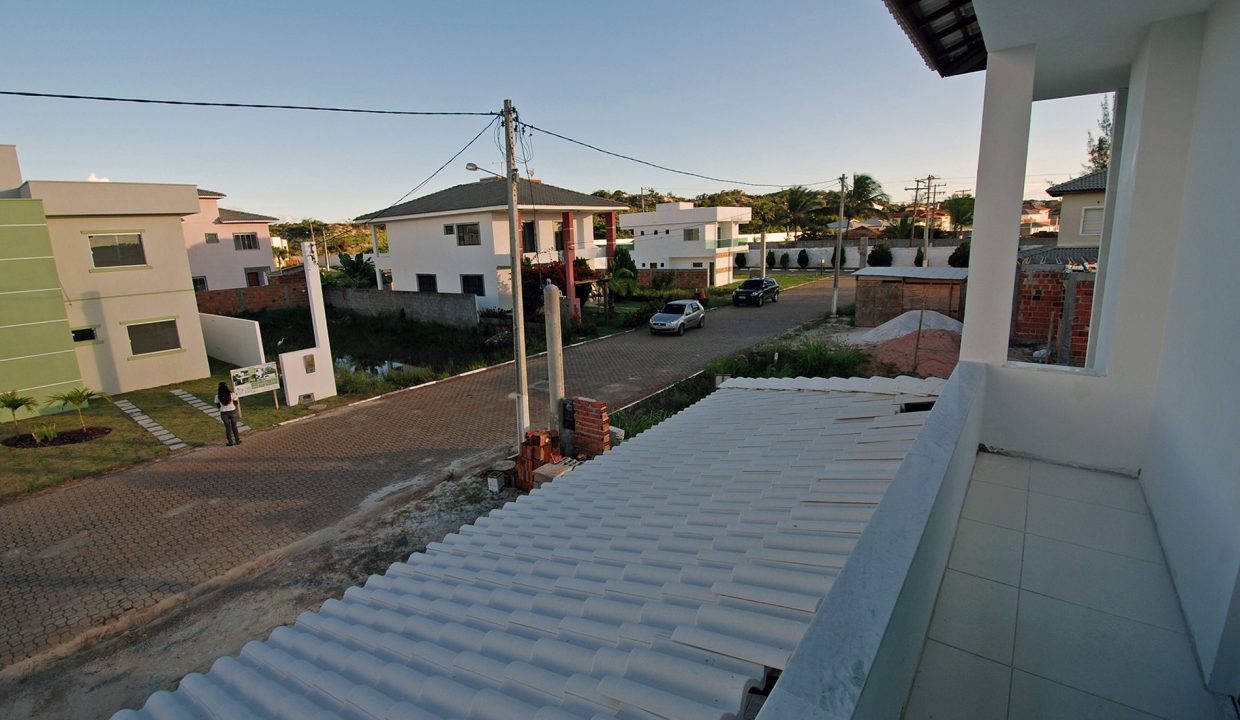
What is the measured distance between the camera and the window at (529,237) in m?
26.0

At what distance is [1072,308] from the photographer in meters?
12.1

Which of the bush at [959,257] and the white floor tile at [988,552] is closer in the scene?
the white floor tile at [988,552]

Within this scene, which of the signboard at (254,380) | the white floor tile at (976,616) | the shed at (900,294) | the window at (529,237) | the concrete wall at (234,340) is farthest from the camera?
the window at (529,237)

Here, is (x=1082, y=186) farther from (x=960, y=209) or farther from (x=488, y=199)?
(x=960, y=209)

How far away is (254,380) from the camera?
1359 cm

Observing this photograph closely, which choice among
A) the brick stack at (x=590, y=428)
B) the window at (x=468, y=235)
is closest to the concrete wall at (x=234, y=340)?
the window at (x=468, y=235)

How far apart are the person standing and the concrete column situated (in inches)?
508

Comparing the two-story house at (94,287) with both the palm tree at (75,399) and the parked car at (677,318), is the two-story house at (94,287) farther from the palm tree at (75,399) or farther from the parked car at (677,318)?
the parked car at (677,318)

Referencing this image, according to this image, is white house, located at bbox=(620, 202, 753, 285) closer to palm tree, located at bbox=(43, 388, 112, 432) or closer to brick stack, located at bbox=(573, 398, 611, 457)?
brick stack, located at bbox=(573, 398, 611, 457)

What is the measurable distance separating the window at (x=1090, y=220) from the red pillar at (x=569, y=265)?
64.9 feet

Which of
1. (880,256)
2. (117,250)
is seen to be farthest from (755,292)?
(117,250)

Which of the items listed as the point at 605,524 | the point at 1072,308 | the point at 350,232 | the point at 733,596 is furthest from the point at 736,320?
the point at 350,232

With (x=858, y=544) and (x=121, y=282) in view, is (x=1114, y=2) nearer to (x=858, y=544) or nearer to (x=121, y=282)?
(x=858, y=544)

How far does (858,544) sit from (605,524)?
105 inches
